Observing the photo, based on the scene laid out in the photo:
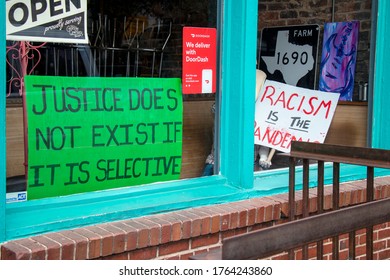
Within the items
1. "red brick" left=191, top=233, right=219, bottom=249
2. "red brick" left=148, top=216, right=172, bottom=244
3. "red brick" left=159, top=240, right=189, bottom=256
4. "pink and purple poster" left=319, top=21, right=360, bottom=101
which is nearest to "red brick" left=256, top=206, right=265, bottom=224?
"red brick" left=191, top=233, right=219, bottom=249

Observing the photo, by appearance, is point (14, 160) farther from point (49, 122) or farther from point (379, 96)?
point (379, 96)

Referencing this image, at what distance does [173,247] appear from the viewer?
137 inches

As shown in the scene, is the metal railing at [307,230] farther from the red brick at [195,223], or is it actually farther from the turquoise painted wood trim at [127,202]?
the turquoise painted wood trim at [127,202]

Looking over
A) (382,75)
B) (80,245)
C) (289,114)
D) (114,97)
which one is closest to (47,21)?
(114,97)

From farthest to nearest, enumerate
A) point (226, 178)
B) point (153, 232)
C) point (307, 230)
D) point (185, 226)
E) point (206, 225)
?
point (226, 178) < point (206, 225) < point (185, 226) < point (153, 232) < point (307, 230)

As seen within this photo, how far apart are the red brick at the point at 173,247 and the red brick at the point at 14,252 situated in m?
0.80

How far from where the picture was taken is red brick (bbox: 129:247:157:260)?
329 cm

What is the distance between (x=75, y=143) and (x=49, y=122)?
0.20 m

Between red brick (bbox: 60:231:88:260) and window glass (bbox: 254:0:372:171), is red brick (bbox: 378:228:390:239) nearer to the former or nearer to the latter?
window glass (bbox: 254:0:372:171)

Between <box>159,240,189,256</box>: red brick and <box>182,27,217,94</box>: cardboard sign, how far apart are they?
0.94 m

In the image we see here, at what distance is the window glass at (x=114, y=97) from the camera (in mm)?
3221

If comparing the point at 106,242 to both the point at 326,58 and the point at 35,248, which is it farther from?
the point at 326,58

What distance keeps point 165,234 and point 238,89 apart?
3.52 feet

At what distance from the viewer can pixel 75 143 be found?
Result: 342cm
